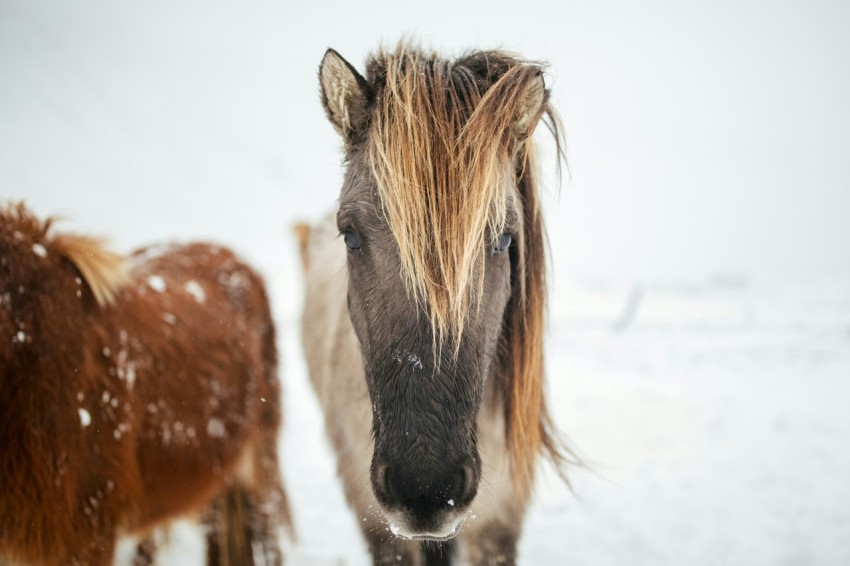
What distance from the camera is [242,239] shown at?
1772 cm

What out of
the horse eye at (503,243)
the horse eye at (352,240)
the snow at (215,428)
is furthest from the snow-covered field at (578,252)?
the snow at (215,428)

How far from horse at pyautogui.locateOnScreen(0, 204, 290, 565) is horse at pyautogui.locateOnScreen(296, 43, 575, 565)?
1255 mm

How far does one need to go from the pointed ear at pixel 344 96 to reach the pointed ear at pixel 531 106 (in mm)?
584

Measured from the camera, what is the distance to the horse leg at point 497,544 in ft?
7.07

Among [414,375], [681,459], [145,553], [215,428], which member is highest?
[414,375]

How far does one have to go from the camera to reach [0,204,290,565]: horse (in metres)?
1.82

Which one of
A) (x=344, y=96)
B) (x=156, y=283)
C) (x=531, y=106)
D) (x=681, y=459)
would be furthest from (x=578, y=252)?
(x=344, y=96)

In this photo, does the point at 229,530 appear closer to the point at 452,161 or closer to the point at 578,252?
the point at 452,161

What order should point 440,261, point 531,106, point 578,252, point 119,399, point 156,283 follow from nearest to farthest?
point 440,261 < point 531,106 < point 119,399 < point 156,283 < point 578,252

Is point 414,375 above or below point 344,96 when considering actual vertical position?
below

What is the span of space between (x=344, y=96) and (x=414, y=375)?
1.07 meters

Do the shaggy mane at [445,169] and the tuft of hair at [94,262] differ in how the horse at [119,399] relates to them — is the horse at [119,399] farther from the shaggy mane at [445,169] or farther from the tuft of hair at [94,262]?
the shaggy mane at [445,169]

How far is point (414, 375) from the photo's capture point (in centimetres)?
132

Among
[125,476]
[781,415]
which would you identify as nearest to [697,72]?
[781,415]
